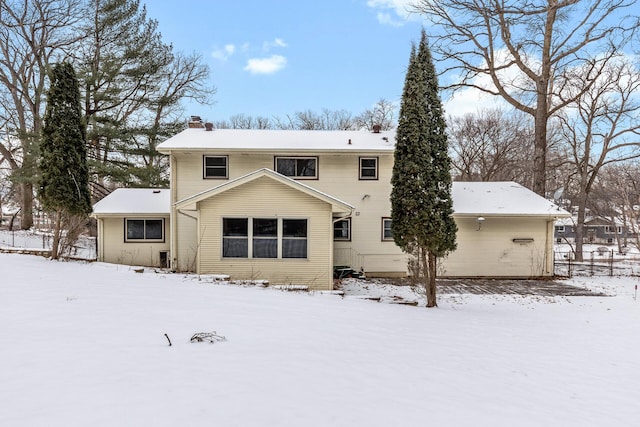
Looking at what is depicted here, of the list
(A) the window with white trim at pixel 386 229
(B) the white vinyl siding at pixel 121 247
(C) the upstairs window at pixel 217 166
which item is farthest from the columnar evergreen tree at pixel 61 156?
(A) the window with white trim at pixel 386 229

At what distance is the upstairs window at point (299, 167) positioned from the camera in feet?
46.1

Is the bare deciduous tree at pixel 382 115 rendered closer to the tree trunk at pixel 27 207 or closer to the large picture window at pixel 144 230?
the large picture window at pixel 144 230

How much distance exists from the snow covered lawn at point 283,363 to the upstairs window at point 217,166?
669 cm

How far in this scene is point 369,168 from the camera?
1420cm

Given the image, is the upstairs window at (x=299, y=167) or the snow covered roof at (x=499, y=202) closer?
the snow covered roof at (x=499, y=202)

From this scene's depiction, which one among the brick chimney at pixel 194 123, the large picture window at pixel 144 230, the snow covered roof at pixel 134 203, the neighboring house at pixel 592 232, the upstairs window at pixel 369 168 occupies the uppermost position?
the brick chimney at pixel 194 123

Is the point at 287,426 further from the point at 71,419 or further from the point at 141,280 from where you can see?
the point at 141,280

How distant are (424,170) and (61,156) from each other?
10.5m

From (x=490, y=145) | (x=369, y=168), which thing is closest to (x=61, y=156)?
(x=369, y=168)

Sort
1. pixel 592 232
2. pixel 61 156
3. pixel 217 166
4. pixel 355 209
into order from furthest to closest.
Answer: pixel 592 232 < pixel 355 209 < pixel 217 166 < pixel 61 156

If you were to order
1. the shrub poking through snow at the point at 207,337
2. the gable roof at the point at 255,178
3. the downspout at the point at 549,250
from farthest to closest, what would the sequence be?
the downspout at the point at 549,250, the gable roof at the point at 255,178, the shrub poking through snow at the point at 207,337

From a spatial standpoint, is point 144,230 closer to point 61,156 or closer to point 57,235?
point 57,235

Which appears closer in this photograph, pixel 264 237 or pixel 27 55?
pixel 264 237

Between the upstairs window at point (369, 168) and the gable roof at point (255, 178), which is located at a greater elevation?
the upstairs window at point (369, 168)
